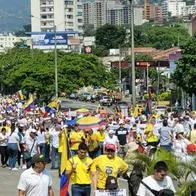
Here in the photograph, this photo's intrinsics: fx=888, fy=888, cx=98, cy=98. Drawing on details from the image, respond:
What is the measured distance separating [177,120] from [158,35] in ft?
512

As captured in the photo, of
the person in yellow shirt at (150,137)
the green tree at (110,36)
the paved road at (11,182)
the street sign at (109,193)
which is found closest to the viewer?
the street sign at (109,193)

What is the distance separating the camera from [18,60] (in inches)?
4114

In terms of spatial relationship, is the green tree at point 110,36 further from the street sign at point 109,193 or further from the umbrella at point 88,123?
the street sign at point 109,193

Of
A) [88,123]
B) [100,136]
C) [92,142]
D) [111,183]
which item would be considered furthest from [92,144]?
[111,183]

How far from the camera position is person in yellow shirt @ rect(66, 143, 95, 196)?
45.4ft

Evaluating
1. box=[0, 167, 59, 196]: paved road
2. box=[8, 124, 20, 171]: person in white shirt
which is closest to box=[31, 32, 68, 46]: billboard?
box=[8, 124, 20, 171]: person in white shirt

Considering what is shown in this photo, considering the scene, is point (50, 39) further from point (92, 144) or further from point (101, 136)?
point (92, 144)

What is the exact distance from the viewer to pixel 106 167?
13.7 meters

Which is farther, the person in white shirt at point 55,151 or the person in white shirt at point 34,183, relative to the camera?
the person in white shirt at point 55,151

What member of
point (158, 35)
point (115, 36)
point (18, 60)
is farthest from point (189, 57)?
point (158, 35)

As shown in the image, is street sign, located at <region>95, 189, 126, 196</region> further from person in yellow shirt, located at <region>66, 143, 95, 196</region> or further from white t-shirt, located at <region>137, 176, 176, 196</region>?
white t-shirt, located at <region>137, 176, 176, 196</region>

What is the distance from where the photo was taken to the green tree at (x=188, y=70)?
54.1 metres

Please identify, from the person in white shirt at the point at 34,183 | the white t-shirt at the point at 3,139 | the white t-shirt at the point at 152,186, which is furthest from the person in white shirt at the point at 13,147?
the white t-shirt at the point at 152,186

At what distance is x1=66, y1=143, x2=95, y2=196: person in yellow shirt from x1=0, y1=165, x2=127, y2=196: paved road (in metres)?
4.95
